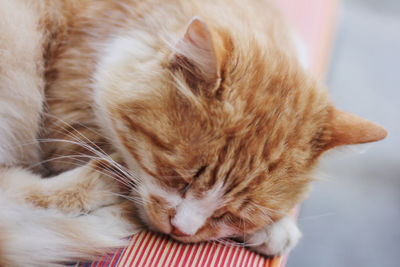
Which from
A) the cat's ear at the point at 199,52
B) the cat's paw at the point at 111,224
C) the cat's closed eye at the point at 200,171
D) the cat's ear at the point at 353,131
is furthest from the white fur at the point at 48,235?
the cat's ear at the point at 353,131

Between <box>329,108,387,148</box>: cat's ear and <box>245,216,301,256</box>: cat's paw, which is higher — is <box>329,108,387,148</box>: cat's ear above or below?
above

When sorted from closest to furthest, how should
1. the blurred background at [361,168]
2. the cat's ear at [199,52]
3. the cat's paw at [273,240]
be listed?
the cat's ear at [199,52]
the cat's paw at [273,240]
the blurred background at [361,168]

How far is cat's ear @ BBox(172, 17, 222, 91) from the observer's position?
34.5 inches

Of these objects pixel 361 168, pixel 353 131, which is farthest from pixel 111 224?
pixel 361 168

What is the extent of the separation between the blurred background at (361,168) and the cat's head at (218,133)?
0.58 feet

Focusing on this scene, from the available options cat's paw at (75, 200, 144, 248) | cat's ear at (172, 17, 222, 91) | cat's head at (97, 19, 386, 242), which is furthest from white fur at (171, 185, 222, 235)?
cat's ear at (172, 17, 222, 91)

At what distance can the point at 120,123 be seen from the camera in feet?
3.51

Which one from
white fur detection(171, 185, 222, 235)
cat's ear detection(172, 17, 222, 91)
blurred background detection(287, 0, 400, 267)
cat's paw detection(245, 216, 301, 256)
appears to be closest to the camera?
cat's ear detection(172, 17, 222, 91)

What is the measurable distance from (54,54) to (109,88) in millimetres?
294

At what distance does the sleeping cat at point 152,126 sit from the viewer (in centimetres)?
97

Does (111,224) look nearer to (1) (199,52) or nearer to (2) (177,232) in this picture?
(2) (177,232)

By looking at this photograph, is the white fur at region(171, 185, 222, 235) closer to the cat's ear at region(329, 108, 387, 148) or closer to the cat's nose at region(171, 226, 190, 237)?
the cat's nose at region(171, 226, 190, 237)

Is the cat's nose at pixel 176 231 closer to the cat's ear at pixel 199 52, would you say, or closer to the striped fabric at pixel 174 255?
the striped fabric at pixel 174 255

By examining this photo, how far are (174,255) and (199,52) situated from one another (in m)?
0.50
